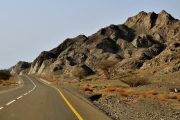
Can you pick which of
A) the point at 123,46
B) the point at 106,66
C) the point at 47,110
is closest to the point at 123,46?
the point at 123,46

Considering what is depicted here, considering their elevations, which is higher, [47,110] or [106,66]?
[106,66]

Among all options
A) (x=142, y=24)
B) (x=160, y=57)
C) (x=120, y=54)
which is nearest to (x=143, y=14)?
(x=142, y=24)

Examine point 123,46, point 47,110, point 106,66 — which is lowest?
point 47,110

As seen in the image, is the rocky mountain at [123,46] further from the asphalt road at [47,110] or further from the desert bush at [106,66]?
the asphalt road at [47,110]

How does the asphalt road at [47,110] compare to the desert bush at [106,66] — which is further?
the desert bush at [106,66]

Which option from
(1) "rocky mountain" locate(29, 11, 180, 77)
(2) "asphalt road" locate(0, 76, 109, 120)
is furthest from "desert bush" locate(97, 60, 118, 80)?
(2) "asphalt road" locate(0, 76, 109, 120)

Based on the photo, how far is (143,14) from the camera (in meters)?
196

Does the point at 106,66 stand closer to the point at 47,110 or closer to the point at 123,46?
the point at 123,46

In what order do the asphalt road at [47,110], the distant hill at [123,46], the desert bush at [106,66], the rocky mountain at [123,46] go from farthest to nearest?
the rocky mountain at [123,46] → the distant hill at [123,46] → the desert bush at [106,66] → the asphalt road at [47,110]

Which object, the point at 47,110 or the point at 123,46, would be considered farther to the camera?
the point at 123,46

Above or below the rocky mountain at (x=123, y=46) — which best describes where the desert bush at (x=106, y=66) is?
below

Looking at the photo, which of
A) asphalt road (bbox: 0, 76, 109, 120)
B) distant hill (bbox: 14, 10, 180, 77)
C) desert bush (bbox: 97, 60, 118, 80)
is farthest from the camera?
distant hill (bbox: 14, 10, 180, 77)

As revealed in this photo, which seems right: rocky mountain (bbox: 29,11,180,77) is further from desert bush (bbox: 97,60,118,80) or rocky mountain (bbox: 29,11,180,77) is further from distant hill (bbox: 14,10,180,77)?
desert bush (bbox: 97,60,118,80)

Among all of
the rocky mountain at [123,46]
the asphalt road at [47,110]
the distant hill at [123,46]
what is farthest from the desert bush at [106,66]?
the asphalt road at [47,110]
